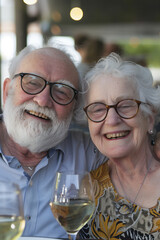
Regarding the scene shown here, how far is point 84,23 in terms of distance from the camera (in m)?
11.2

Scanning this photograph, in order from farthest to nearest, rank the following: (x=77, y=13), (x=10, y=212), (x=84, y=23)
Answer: (x=84, y=23)
(x=77, y=13)
(x=10, y=212)

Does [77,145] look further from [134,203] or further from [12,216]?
[12,216]

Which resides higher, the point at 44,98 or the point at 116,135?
the point at 44,98

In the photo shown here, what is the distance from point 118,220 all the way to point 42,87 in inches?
31.2

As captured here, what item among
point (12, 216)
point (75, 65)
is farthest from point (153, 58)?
point (12, 216)

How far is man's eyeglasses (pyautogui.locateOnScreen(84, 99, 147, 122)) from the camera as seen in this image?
178 cm

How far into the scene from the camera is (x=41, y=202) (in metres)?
1.79

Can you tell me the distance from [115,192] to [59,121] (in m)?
0.49

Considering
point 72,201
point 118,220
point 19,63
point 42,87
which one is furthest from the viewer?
point 19,63

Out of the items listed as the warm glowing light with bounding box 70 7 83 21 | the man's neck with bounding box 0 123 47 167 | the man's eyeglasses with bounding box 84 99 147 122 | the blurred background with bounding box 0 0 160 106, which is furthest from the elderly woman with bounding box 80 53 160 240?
the warm glowing light with bounding box 70 7 83 21

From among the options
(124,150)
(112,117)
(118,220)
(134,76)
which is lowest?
(118,220)

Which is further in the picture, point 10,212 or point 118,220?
point 118,220

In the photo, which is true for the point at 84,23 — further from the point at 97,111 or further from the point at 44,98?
the point at 97,111

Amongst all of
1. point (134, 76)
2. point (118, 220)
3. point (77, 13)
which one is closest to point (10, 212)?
point (118, 220)
